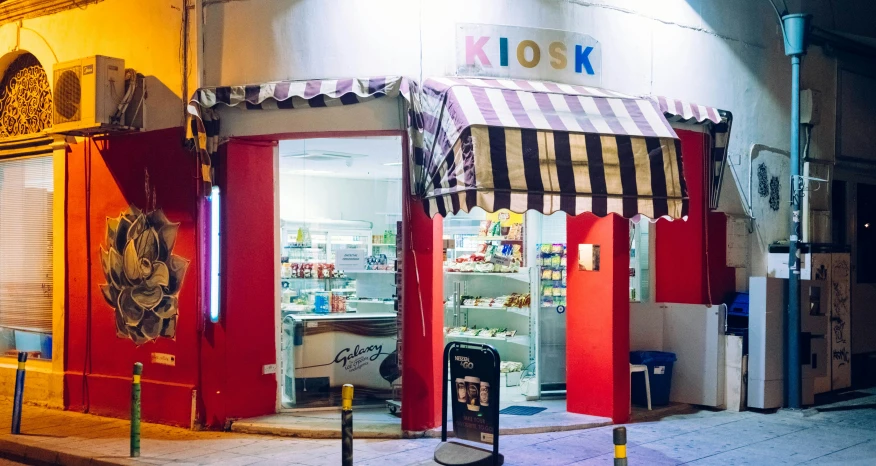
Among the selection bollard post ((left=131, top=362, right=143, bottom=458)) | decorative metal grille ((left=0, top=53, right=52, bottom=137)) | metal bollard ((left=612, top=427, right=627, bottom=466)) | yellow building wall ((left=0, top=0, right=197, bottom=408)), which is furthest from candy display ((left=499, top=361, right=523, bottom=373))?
decorative metal grille ((left=0, top=53, right=52, bottom=137))

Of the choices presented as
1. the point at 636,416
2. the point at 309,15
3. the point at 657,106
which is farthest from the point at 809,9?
the point at 309,15

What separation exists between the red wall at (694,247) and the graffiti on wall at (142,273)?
6456 millimetres

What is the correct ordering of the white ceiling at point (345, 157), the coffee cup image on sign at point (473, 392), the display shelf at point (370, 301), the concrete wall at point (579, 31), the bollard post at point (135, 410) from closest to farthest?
the coffee cup image on sign at point (473, 392)
the bollard post at point (135, 410)
the concrete wall at point (579, 31)
the white ceiling at point (345, 157)
the display shelf at point (370, 301)

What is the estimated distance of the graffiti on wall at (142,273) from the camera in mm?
10953

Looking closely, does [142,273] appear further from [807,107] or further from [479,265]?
[807,107]

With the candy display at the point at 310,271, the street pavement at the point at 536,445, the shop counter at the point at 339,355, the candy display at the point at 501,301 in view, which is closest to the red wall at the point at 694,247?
the street pavement at the point at 536,445

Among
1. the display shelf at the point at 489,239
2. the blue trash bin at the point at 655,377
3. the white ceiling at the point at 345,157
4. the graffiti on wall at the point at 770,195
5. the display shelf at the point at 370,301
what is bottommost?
the blue trash bin at the point at 655,377

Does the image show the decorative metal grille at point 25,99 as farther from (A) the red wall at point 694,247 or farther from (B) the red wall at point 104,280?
(A) the red wall at point 694,247

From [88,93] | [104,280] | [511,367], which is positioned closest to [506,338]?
[511,367]

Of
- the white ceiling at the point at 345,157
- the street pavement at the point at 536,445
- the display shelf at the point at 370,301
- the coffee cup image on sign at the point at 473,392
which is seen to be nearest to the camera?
the coffee cup image on sign at the point at 473,392

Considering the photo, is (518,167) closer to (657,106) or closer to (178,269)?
(657,106)

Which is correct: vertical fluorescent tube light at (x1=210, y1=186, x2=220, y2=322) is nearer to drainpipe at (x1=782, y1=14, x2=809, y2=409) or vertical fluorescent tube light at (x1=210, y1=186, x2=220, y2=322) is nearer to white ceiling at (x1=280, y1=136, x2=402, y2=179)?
white ceiling at (x1=280, y1=136, x2=402, y2=179)

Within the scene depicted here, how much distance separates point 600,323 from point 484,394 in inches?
139

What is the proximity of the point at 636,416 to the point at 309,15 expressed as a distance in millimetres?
6298
